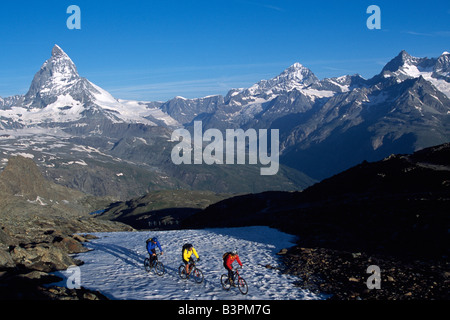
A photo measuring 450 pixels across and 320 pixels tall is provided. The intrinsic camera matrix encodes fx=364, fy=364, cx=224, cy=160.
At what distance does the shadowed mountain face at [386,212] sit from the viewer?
31.1 m

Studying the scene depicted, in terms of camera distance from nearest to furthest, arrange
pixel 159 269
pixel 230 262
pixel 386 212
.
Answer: pixel 230 262 < pixel 159 269 < pixel 386 212

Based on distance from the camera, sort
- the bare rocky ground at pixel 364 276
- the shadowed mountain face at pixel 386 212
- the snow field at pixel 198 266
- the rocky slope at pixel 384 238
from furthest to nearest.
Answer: the shadowed mountain face at pixel 386 212, the snow field at pixel 198 266, the rocky slope at pixel 384 238, the bare rocky ground at pixel 364 276

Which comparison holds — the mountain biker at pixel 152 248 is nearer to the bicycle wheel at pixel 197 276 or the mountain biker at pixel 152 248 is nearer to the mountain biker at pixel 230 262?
the bicycle wheel at pixel 197 276

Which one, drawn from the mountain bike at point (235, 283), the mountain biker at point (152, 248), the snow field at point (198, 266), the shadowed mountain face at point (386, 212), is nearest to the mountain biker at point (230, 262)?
the mountain bike at point (235, 283)

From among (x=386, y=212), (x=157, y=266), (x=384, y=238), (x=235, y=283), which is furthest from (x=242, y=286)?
(x=386, y=212)

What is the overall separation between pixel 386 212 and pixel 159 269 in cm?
2575

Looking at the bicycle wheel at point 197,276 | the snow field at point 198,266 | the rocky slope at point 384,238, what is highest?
the rocky slope at point 384,238

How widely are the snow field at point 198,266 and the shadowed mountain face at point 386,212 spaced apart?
555 cm

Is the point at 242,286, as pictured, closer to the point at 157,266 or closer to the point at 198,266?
the point at 198,266

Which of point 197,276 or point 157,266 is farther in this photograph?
point 157,266

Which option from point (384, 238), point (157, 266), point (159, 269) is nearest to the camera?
point (159, 269)

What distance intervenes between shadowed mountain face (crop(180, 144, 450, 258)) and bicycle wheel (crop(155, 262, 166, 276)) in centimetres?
1439

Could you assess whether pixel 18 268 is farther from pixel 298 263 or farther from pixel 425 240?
pixel 425 240

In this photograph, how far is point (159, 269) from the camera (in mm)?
28391
